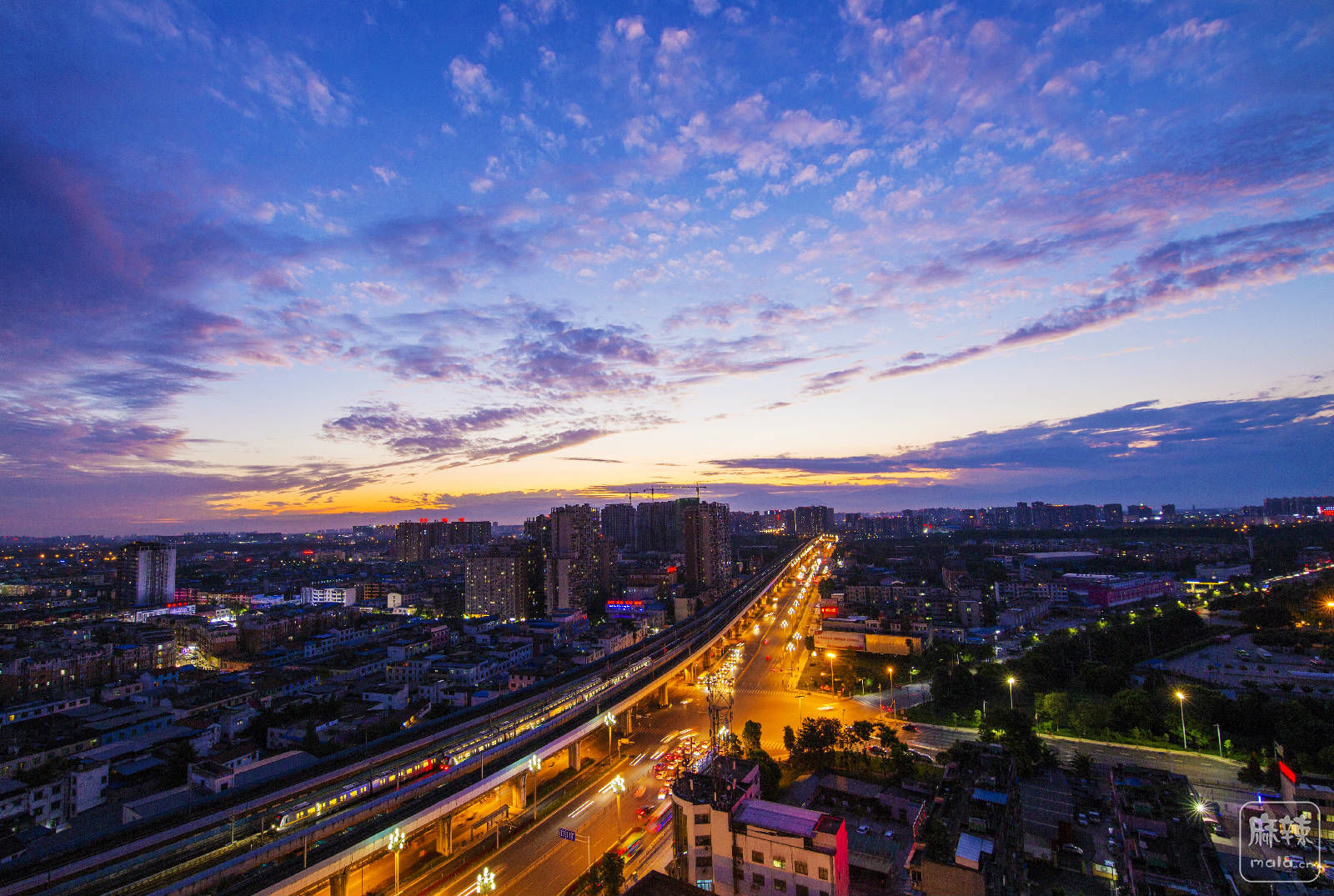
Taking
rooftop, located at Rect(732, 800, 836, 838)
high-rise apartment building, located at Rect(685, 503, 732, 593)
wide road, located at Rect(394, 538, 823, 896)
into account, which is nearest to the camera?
rooftop, located at Rect(732, 800, 836, 838)

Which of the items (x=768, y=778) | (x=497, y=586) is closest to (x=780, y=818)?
(x=768, y=778)

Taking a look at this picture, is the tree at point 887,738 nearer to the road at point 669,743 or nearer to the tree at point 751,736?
the road at point 669,743

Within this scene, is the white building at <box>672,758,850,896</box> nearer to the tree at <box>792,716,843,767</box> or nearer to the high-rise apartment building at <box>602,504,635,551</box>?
the tree at <box>792,716,843,767</box>

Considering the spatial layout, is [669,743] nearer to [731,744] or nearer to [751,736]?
[731,744]

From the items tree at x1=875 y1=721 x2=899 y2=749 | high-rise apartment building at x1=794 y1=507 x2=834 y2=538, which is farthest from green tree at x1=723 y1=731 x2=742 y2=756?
high-rise apartment building at x1=794 y1=507 x2=834 y2=538

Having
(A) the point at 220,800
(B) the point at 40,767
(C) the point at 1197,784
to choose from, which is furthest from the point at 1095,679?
(B) the point at 40,767

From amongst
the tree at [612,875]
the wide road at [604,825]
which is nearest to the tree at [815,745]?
the wide road at [604,825]
